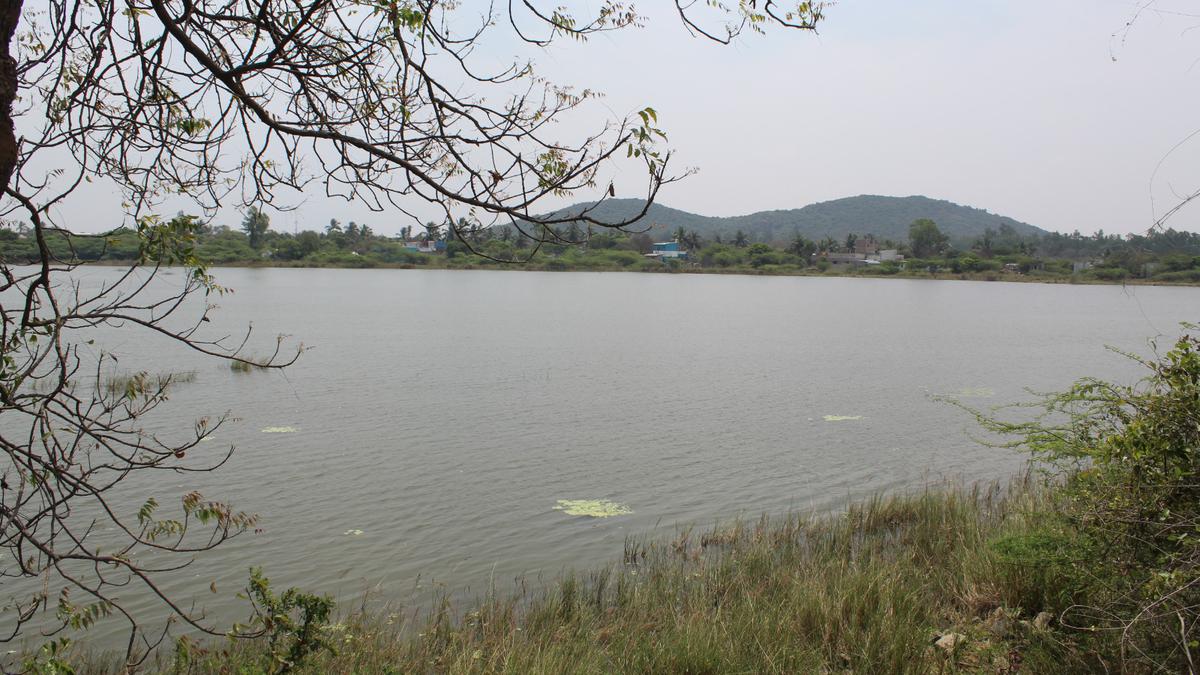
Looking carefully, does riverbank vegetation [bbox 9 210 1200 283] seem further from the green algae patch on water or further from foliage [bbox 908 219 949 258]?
the green algae patch on water

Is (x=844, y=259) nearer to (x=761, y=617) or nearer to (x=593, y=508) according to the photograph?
(x=593, y=508)

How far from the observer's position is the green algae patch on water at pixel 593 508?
10.4 meters

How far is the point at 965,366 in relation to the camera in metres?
25.3

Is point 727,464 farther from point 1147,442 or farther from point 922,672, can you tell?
point 1147,442

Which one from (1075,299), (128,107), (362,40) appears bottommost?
(1075,299)

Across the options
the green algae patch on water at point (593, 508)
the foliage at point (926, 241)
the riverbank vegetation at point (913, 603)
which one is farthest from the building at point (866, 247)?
the riverbank vegetation at point (913, 603)

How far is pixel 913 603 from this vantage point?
5.99 m

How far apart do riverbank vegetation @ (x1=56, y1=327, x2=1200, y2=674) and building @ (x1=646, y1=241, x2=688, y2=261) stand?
351 ft

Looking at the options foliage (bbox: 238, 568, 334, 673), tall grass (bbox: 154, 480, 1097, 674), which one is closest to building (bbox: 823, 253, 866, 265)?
tall grass (bbox: 154, 480, 1097, 674)

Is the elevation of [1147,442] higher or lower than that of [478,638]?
higher

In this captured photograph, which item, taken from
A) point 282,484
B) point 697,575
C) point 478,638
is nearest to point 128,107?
point 478,638

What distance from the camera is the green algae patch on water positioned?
10.4 meters

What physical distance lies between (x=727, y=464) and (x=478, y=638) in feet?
24.2

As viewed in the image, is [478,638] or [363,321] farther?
[363,321]
